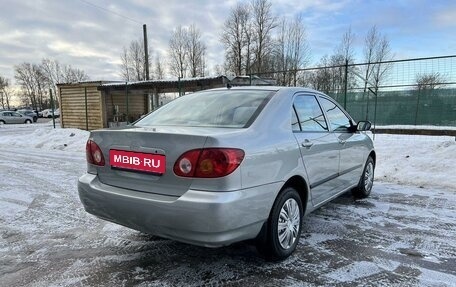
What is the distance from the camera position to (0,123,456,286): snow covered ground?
2732 millimetres

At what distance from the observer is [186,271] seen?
285cm

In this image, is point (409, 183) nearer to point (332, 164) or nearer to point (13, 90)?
point (332, 164)

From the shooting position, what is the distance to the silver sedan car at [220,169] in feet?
7.64

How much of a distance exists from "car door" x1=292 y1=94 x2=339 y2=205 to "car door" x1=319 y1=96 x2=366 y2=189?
171 millimetres

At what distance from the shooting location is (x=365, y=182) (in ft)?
16.4

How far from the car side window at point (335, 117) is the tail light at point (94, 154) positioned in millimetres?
2479

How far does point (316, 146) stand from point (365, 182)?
2.05 meters

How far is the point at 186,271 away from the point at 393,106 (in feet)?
49.7

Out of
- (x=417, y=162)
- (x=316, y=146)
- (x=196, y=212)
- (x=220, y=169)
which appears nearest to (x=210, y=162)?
(x=220, y=169)

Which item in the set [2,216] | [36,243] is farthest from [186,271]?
[2,216]

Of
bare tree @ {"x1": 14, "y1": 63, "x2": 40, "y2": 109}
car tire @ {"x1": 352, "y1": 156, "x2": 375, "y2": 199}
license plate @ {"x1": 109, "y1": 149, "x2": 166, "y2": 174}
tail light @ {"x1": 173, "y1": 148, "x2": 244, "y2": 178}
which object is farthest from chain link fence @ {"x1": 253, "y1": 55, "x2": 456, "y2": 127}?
bare tree @ {"x1": 14, "y1": 63, "x2": 40, "y2": 109}

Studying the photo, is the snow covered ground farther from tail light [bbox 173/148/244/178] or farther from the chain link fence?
the chain link fence

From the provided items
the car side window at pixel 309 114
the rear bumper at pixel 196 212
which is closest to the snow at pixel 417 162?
the car side window at pixel 309 114

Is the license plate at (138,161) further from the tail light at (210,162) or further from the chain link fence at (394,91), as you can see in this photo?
the chain link fence at (394,91)
